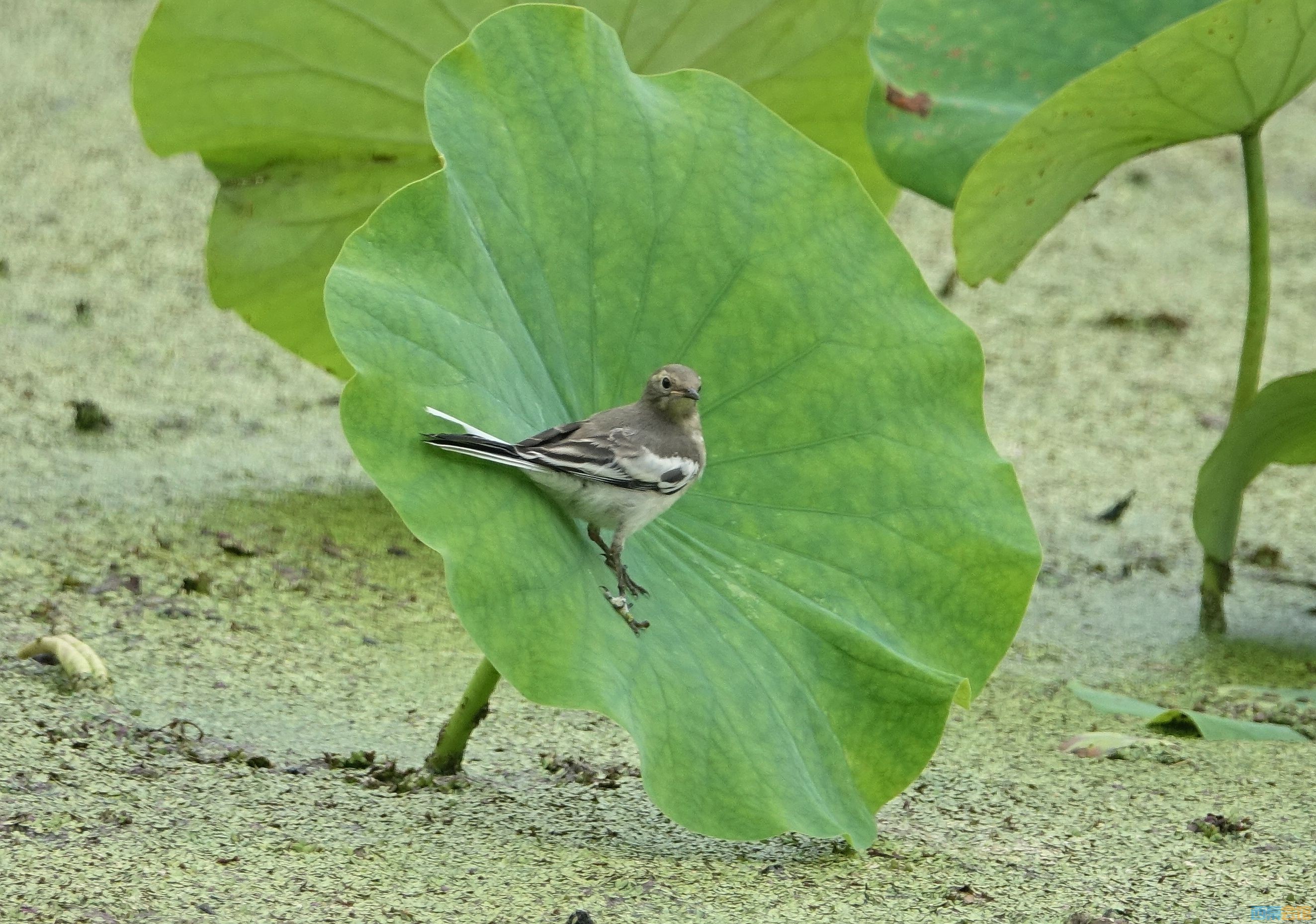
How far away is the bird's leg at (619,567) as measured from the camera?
1.58 m

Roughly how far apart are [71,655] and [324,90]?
1051 millimetres

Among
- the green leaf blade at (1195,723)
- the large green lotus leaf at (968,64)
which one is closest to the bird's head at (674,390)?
the green leaf blade at (1195,723)

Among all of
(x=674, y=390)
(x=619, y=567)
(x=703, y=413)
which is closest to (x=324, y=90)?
(x=703, y=413)

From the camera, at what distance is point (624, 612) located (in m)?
1.56

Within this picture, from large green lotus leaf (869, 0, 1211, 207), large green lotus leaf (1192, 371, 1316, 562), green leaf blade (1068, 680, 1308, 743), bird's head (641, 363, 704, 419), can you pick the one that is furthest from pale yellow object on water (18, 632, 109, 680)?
large green lotus leaf (1192, 371, 1316, 562)

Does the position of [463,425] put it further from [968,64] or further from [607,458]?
[968,64]

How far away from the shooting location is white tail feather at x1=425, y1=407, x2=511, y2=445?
1478 millimetres

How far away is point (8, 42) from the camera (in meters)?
4.93

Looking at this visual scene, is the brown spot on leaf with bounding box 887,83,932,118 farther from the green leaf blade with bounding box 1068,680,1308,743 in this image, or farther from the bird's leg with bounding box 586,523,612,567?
the bird's leg with bounding box 586,523,612,567

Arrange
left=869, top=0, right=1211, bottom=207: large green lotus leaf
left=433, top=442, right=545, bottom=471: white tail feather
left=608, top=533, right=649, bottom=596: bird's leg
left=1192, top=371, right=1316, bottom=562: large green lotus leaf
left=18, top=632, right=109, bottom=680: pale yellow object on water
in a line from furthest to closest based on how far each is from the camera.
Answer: left=869, top=0, right=1211, bottom=207: large green lotus leaf, left=1192, top=371, right=1316, bottom=562: large green lotus leaf, left=18, top=632, right=109, bottom=680: pale yellow object on water, left=608, top=533, right=649, bottom=596: bird's leg, left=433, top=442, right=545, bottom=471: white tail feather

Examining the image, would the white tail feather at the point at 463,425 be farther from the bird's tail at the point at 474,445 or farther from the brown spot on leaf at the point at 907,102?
the brown spot on leaf at the point at 907,102

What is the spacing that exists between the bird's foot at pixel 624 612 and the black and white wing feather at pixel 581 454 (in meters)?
0.12

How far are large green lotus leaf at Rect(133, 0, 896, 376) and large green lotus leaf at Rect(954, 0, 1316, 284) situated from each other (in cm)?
52

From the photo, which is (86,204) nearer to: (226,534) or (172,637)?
(226,534)
